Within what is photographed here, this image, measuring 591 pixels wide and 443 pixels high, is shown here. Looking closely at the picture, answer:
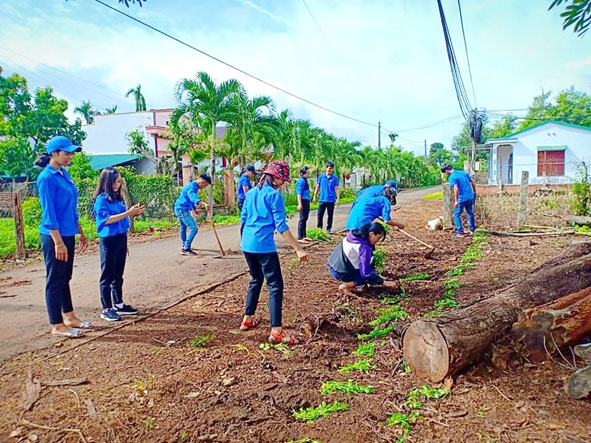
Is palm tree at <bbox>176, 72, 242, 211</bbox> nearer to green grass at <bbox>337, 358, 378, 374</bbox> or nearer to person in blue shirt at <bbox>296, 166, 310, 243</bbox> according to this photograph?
person in blue shirt at <bbox>296, 166, 310, 243</bbox>

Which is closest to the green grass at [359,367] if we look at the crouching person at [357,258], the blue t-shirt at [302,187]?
the crouching person at [357,258]

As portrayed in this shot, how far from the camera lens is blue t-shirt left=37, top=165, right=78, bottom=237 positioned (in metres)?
4.39

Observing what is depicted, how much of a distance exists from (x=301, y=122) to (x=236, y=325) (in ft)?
72.8

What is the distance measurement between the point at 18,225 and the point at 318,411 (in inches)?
342

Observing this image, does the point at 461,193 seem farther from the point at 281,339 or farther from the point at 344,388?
the point at 344,388

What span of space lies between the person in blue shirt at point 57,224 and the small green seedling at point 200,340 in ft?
4.15

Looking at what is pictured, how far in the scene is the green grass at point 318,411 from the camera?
320 cm

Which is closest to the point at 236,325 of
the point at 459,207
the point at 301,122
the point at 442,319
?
the point at 442,319

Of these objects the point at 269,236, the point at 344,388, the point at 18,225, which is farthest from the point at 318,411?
Result: the point at 18,225

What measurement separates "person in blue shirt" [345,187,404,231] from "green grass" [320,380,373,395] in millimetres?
2772

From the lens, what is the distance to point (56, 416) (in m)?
3.23

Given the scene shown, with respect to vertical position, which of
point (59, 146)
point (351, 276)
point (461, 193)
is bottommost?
point (351, 276)

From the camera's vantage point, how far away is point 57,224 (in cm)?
443

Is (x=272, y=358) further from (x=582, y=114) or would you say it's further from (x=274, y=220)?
(x=582, y=114)
